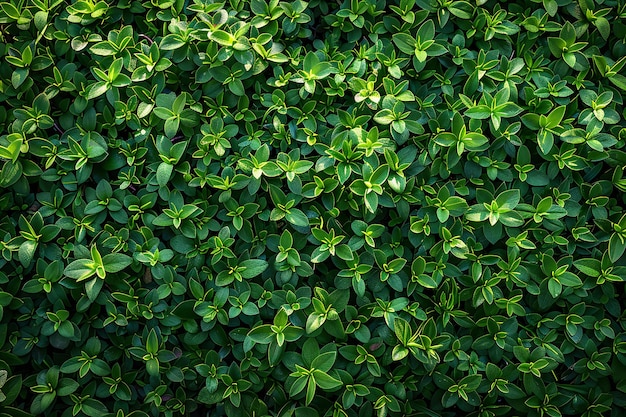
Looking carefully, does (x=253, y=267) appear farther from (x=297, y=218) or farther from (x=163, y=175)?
(x=163, y=175)

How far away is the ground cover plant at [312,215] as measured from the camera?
208 cm

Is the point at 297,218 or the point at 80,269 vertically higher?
the point at 297,218

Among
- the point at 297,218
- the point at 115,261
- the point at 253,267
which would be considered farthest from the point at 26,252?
the point at 297,218

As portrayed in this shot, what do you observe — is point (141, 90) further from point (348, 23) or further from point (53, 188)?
point (348, 23)

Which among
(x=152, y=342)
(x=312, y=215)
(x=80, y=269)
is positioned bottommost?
(x=152, y=342)

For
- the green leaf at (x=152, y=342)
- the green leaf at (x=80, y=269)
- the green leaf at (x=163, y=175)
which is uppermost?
the green leaf at (x=163, y=175)

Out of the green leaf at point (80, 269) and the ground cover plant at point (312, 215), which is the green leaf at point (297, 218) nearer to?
the ground cover plant at point (312, 215)

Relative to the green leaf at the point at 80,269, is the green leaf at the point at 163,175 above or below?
above

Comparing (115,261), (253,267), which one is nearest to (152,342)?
(115,261)

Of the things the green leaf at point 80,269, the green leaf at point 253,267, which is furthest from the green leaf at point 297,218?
the green leaf at point 80,269

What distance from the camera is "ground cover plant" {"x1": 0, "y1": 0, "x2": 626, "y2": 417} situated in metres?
2.08

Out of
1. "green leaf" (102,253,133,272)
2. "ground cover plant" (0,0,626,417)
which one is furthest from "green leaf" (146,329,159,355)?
"green leaf" (102,253,133,272)

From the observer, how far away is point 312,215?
2.12 meters

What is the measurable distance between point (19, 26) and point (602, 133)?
7.05 ft
